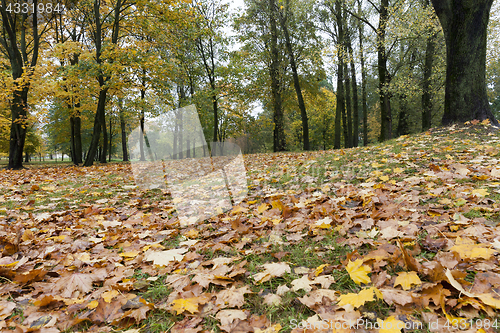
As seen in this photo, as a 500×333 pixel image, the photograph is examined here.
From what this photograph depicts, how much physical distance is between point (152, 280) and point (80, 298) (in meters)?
0.42

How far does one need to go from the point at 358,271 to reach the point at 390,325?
38 cm

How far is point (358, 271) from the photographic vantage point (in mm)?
1467

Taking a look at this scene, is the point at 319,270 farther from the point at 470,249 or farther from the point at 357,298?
the point at 470,249

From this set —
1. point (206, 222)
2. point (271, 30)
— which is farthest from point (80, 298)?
point (271, 30)

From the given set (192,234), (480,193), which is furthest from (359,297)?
(480,193)

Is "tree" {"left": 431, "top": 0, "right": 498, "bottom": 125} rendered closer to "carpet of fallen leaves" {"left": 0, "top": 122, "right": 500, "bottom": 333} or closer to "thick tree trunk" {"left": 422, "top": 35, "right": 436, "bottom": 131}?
"carpet of fallen leaves" {"left": 0, "top": 122, "right": 500, "bottom": 333}

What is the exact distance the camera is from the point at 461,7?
623cm

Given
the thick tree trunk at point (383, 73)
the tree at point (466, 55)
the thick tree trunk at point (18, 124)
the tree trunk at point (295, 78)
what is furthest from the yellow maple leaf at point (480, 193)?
the thick tree trunk at point (18, 124)

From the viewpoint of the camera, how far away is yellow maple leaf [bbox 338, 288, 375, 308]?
1.22 meters

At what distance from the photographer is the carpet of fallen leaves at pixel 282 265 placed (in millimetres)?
1219

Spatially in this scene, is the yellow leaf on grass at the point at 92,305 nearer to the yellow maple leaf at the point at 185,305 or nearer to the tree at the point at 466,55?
the yellow maple leaf at the point at 185,305

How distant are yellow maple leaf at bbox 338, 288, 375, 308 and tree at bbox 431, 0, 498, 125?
753 centimetres

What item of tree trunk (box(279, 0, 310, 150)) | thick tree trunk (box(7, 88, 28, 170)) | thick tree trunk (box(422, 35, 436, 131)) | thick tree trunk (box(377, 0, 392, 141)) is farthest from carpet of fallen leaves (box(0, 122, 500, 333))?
thick tree trunk (box(422, 35, 436, 131))

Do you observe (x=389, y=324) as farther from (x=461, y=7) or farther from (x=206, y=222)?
(x=461, y=7)
